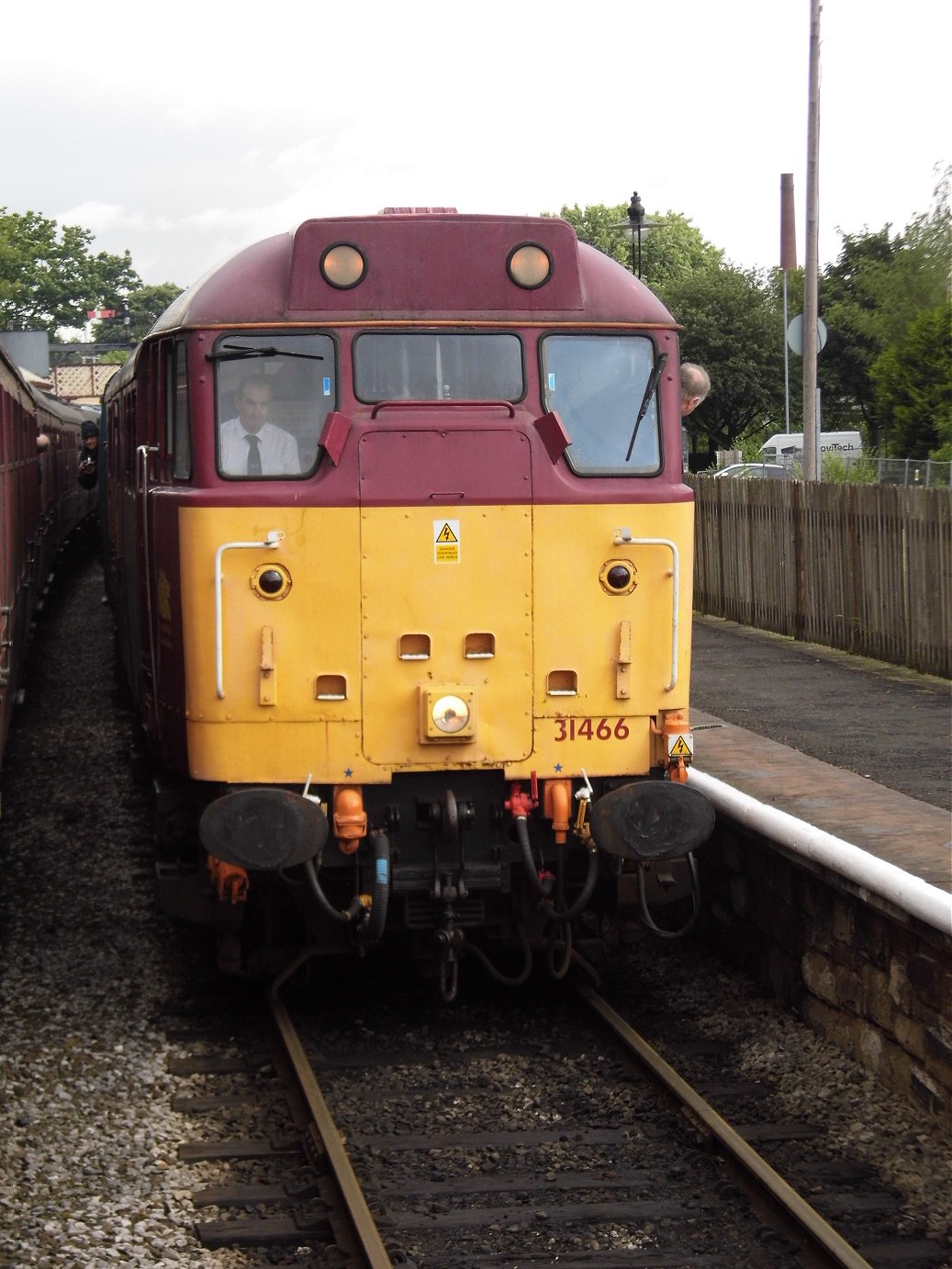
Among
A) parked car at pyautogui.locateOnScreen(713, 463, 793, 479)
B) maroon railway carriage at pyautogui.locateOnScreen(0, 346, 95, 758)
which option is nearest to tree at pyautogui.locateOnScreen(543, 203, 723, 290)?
parked car at pyautogui.locateOnScreen(713, 463, 793, 479)

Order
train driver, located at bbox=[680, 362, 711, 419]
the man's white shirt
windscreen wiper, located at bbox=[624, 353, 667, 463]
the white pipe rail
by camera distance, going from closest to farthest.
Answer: the white pipe rail → the man's white shirt → windscreen wiper, located at bbox=[624, 353, 667, 463] → train driver, located at bbox=[680, 362, 711, 419]

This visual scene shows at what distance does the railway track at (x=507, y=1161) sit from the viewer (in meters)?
5.59

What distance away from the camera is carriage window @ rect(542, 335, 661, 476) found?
24.1ft

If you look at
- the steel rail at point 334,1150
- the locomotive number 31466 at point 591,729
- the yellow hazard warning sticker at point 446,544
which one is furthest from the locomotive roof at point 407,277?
the steel rail at point 334,1150

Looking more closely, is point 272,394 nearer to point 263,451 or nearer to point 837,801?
point 263,451

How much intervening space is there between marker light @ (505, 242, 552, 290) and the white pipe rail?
2622 millimetres

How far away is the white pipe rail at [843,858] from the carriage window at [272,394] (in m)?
2.66

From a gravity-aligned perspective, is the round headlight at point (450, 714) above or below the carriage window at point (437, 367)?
below

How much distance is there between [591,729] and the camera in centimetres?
725

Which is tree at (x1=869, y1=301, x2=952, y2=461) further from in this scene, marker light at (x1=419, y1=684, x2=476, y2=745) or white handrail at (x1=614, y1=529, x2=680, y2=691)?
marker light at (x1=419, y1=684, x2=476, y2=745)

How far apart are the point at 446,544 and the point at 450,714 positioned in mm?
706

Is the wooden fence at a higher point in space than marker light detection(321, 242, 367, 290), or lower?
lower

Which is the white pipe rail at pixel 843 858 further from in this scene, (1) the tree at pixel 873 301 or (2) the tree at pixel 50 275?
(2) the tree at pixel 50 275

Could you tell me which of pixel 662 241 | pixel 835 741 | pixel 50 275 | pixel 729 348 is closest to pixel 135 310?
pixel 50 275
